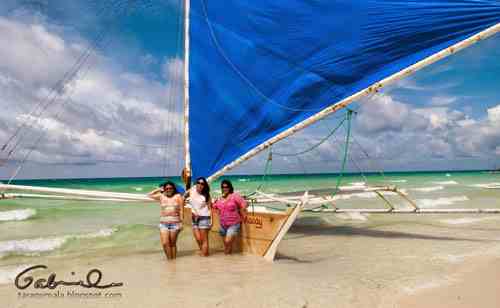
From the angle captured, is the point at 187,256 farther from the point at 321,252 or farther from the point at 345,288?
the point at 345,288

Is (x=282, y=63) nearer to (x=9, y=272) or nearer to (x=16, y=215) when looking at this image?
(x=9, y=272)

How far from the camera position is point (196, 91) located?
8078 mm

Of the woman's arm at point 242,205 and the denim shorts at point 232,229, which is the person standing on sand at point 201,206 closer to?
the denim shorts at point 232,229

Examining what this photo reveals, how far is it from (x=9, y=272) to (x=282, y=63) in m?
6.33

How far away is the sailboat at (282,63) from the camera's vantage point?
5.98 metres

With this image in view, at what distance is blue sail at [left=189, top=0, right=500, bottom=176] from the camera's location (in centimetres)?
605

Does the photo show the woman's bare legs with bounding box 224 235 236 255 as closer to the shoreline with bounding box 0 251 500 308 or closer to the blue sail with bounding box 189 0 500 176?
the shoreline with bounding box 0 251 500 308

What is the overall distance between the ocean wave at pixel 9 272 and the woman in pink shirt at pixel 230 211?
3530 mm

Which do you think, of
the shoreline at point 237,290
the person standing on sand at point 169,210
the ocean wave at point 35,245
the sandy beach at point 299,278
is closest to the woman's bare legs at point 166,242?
the person standing on sand at point 169,210

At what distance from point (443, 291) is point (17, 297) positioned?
5716mm

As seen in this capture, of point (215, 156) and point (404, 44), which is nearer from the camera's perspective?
point (404, 44)

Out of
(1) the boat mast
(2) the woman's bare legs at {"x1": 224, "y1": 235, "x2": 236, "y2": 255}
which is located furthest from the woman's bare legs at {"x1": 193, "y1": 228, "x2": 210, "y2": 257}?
(1) the boat mast

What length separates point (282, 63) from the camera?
7.28 m

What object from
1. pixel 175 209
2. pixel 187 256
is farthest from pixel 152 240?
pixel 175 209
